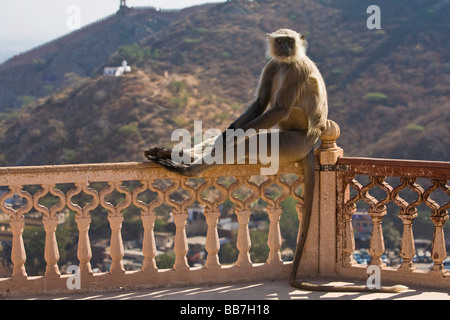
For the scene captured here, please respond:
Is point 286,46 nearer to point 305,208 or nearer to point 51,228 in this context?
point 305,208

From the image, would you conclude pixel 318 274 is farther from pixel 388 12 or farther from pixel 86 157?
pixel 388 12

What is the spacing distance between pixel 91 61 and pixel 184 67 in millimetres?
25333

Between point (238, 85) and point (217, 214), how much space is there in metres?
77.6

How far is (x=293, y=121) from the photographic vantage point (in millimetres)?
4738

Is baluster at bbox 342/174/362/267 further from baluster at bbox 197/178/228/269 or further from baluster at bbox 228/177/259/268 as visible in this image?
baluster at bbox 197/178/228/269

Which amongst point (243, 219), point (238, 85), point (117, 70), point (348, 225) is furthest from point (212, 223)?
point (238, 85)

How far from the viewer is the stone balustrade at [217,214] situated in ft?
14.2

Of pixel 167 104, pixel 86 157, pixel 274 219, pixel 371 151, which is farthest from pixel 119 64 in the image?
pixel 274 219

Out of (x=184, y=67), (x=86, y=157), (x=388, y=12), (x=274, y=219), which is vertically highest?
(x=388, y=12)

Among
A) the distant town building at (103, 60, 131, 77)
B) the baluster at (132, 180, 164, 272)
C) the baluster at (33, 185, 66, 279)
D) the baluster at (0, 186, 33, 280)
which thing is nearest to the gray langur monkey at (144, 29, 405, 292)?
the baluster at (132, 180, 164, 272)

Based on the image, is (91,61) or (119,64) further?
(91,61)

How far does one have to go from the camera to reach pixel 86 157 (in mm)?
68000
